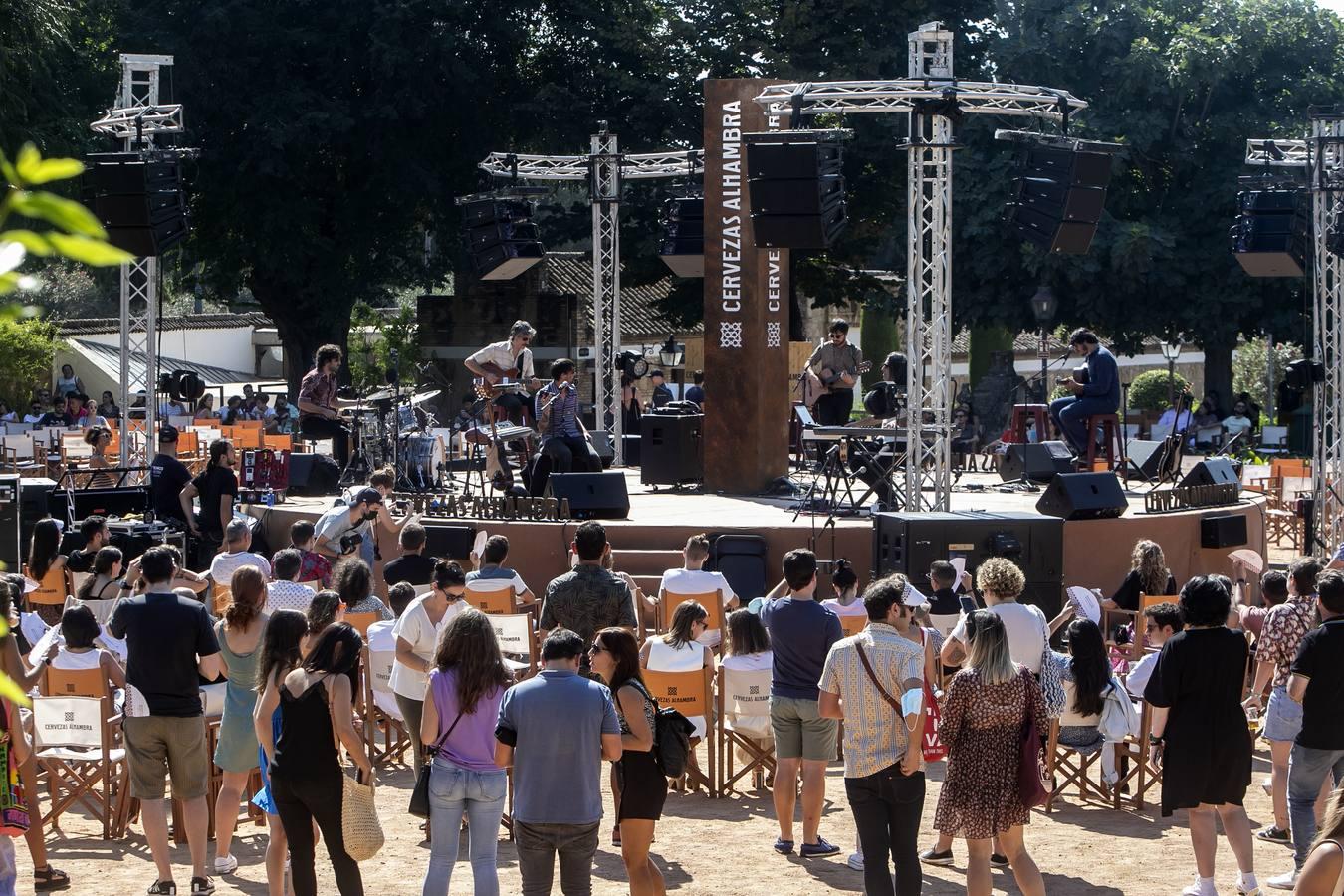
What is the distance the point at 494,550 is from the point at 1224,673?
13.2ft

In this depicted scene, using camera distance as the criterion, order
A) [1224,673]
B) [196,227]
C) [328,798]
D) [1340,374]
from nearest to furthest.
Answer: [328,798]
[1224,673]
[1340,374]
[196,227]

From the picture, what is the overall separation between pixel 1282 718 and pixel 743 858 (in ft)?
7.61

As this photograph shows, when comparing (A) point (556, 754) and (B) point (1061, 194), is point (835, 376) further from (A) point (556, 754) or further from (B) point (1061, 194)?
(A) point (556, 754)

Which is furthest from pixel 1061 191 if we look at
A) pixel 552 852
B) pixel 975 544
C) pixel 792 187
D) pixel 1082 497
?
pixel 552 852

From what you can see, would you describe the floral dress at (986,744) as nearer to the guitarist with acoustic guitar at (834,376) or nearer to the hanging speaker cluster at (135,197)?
the guitarist with acoustic guitar at (834,376)

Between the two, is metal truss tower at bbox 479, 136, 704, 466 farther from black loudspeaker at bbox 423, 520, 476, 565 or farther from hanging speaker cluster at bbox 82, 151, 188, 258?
black loudspeaker at bbox 423, 520, 476, 565

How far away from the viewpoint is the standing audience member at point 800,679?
7160mm

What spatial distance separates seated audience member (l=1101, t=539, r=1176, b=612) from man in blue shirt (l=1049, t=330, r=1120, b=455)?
440cm

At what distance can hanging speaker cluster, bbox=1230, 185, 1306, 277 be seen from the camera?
55.8 feet

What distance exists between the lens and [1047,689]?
7.01m

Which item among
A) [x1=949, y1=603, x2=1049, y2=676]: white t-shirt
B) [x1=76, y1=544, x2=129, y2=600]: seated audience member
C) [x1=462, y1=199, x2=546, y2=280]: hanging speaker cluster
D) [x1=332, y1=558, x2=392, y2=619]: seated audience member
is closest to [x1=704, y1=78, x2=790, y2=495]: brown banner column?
[x1=462, y1=199, x2=546, y2=280]: hanging speaker cluster

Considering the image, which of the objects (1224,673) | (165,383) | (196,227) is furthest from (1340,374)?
(196,227)

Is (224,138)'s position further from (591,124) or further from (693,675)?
(693,675)

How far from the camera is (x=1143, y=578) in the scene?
412 inches
